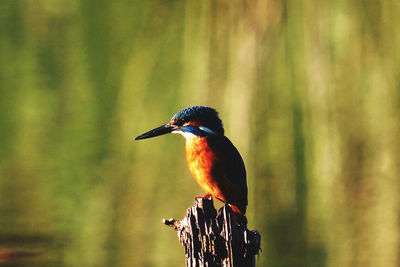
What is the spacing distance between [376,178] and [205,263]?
1.37 meters

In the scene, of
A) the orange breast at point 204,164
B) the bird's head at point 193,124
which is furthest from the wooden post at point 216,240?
the bird's head at point 193,124

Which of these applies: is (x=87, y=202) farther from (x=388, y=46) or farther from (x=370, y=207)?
(x=388, y=46)

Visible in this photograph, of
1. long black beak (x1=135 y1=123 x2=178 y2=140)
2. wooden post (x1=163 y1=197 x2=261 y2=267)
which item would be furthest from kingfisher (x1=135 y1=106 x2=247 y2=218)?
wooden post (x1=163 y1=197 x2=261 y2=267)

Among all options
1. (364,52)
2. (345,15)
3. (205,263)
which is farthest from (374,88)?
(205,263)

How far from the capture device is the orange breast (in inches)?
97.6

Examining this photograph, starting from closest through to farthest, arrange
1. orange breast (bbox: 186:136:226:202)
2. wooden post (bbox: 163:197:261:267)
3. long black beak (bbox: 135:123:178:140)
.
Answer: wooden post (bbox: 163:197:261:267), orange breast (bbox: 186:136:226:202), long black beak (bbox: 135:123:178:140)

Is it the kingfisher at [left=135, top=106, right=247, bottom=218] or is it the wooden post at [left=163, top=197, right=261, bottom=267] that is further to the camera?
the kingfisher at [left=135, top=106, right=247, bottom=218]

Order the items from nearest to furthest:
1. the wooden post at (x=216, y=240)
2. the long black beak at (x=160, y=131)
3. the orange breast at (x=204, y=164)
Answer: the wooden post at (x=216, y=240), the orange breast at (x=204, y=164), the long black beak at (x=160, y=131)

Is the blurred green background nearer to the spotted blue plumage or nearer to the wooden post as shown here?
the spotted blue plumage

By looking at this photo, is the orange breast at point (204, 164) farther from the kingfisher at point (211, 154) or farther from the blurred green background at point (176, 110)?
the blurred green background at point (176, 110)

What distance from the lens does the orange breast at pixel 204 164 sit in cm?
248

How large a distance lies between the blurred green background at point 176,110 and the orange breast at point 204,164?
0.50 feet

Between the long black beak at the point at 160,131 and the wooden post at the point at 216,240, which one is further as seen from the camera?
the long black beak at the point at 160,131

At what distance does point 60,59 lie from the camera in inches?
126
